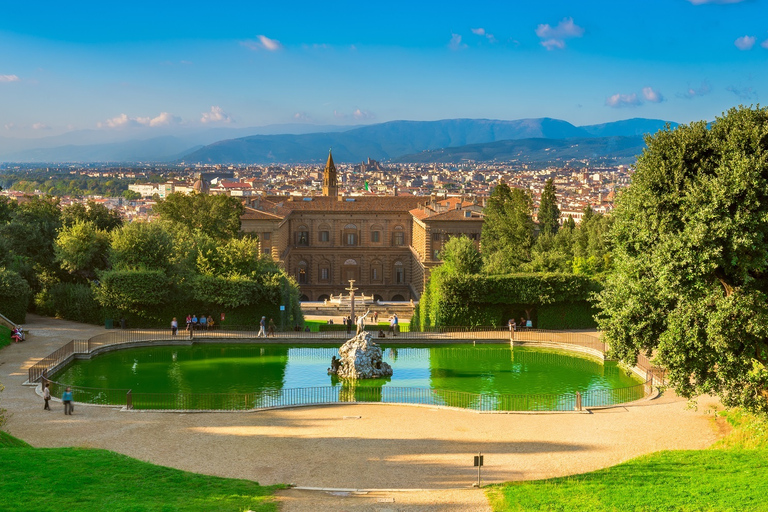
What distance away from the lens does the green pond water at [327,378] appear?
86.4ft

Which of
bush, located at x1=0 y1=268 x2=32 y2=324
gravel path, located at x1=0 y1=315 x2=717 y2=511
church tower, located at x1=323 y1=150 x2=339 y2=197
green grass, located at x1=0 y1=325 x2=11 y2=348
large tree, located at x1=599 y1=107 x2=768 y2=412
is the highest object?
church tower, located at x1=323 y1=150 x2=339 y2=197

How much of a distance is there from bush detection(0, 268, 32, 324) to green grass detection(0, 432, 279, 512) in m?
21.1

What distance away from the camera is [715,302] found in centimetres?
1903

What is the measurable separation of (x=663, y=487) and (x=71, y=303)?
31738 mm

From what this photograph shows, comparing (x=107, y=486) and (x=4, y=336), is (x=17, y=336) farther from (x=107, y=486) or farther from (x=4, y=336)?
(x=107, y=486)

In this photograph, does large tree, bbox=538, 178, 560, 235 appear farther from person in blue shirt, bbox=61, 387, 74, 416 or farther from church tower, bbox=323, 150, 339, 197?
person in blue shirt, bbox=61, 387, 74, 416

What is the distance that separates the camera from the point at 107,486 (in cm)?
1566

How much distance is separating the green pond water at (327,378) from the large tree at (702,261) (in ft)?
20.4

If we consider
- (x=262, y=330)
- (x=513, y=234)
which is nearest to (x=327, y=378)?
(x=262, y=330)

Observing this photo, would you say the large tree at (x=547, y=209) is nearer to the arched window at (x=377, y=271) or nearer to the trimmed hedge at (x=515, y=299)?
the arched window at (x=377, y=271)

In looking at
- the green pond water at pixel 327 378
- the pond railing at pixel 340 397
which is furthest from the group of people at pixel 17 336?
the green pond water at pixel 327 378

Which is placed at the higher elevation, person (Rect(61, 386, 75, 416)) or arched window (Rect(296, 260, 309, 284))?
person (Rect(61, 386, 75, 416))

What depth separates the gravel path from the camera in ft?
57.7

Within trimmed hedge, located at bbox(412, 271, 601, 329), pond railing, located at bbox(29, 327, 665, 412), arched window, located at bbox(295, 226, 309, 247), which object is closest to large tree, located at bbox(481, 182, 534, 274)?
trimmed hedge, located at bbox(412, 271, 601, 329)
